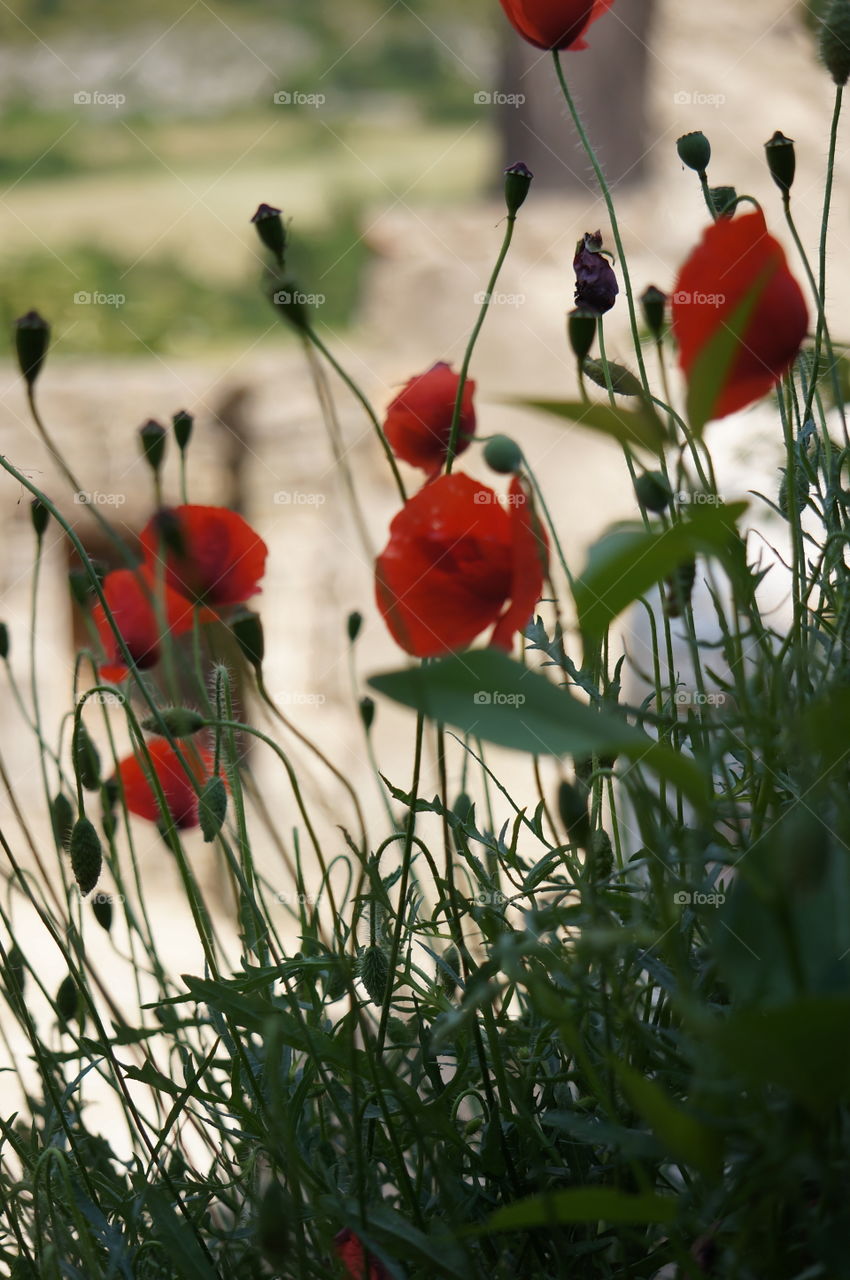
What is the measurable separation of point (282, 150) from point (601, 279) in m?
5.68

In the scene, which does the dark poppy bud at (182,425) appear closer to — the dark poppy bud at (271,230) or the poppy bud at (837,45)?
the dark poppy bud at (271,230)

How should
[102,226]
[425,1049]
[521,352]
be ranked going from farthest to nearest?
[102,226], [521,352], [425,1049]

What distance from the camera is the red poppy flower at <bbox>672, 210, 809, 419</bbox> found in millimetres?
234

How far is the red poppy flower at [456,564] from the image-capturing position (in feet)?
1.02

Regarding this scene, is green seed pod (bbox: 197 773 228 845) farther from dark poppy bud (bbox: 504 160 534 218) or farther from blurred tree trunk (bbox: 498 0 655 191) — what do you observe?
blurred tree trunk (bbox: 498 0 655 191)

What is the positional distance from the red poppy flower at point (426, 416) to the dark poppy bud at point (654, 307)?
0.27 feet

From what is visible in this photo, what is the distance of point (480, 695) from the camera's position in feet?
0.62

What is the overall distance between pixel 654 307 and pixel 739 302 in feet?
0.38

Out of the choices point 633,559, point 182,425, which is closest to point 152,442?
point 182,425

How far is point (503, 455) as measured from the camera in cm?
28

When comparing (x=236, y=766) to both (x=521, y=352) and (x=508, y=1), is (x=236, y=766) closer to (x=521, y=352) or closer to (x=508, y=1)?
(x=508, y=1)

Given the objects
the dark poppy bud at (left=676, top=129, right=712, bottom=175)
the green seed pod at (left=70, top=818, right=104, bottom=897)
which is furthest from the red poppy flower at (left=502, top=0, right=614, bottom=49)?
the green seed pod at (left=70, top=818, right=104, bottom=897)

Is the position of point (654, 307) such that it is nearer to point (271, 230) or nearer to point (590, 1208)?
point (271, 230)

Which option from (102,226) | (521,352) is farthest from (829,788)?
(102,226)
